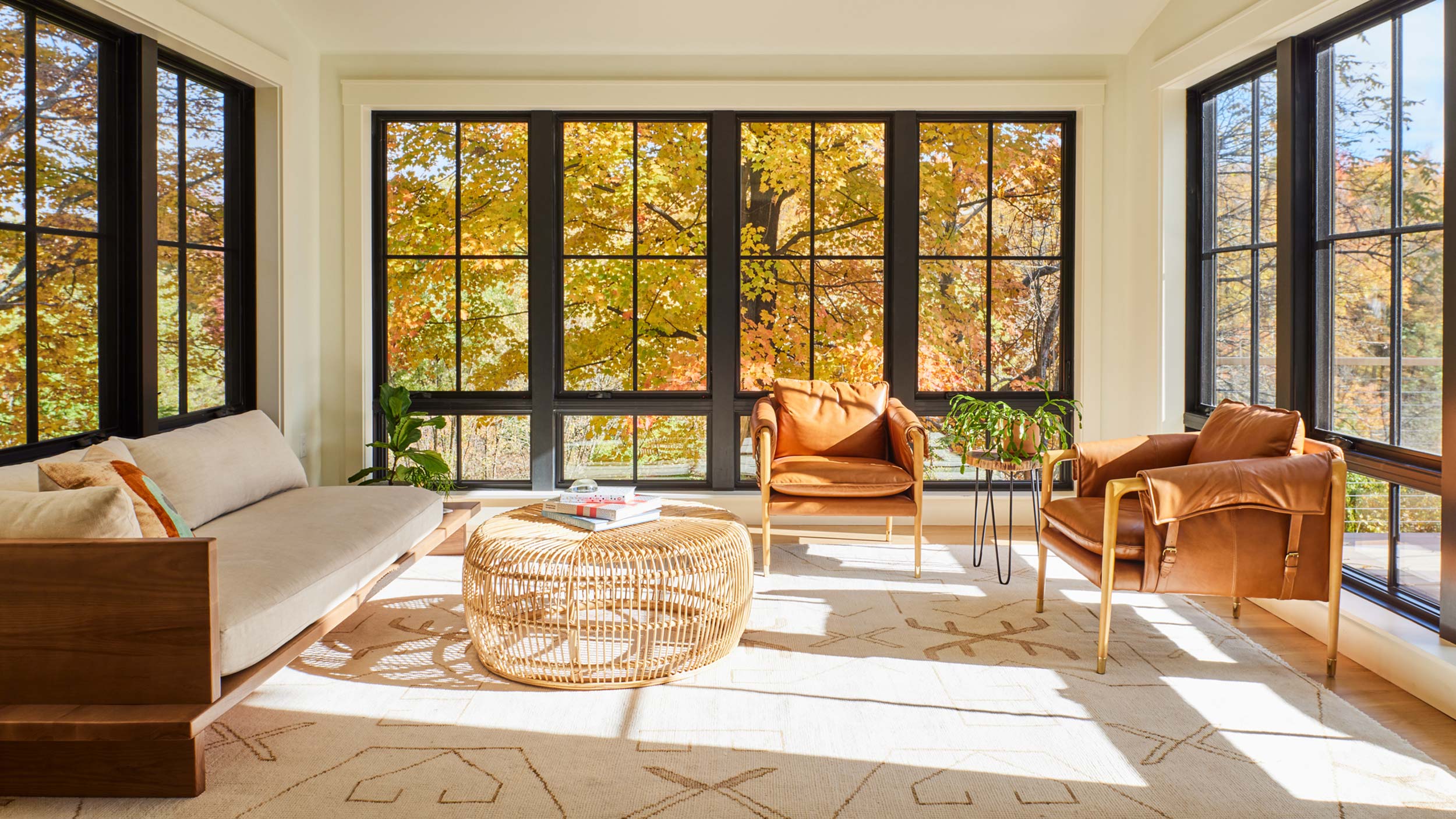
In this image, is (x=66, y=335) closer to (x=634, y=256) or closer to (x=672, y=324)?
(x=634, y=256)

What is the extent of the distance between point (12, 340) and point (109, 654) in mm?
1721

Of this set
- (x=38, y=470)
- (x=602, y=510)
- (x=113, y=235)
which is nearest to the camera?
(x=38, y=470)

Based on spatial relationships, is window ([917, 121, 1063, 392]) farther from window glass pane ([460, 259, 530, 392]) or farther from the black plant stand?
window glass pane ([460, 259, 530, 392])

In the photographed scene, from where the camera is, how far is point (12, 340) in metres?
3.44

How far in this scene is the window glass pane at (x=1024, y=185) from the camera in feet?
18.4

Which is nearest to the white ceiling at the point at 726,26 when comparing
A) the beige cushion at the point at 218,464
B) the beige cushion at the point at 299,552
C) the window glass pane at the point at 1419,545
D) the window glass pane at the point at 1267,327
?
the window glass pane at the point at 1267,327

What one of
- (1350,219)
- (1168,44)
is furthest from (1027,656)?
(1168,44)

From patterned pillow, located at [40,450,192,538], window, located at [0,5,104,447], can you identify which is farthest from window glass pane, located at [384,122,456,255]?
patterned pillow, located at [40,450,192,538]

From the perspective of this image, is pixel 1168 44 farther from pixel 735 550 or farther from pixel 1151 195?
pixel 735 550

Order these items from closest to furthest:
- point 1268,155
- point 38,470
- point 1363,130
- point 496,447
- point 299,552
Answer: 1. point 38,470
2. point 299,552
3. point 1363,130
4. point 1268,155
5. point 496,447

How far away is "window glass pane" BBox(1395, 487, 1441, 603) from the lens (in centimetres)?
339

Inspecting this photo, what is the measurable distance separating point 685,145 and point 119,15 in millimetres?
2772

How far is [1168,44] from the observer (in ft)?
16.0

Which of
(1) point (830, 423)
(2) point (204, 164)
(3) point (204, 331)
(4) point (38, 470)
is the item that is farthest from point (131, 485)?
(1) point (830, 423)
